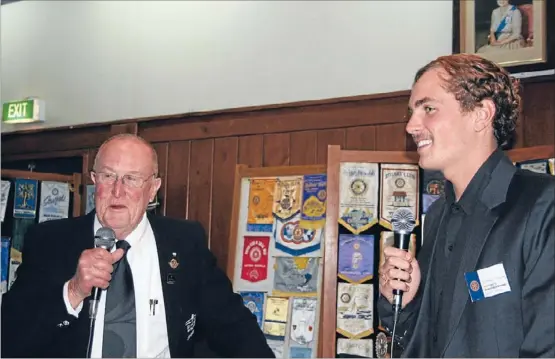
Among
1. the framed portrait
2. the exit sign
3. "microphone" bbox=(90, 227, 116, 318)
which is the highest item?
the framed portrait

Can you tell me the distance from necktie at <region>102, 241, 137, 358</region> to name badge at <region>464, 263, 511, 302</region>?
99 cm

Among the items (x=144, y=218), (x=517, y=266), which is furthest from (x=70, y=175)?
(x=517, y=266)

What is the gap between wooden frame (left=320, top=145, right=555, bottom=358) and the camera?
3.27 meters

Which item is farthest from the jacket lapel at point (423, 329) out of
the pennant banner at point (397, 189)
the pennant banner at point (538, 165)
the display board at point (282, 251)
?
the display board at point (282, 251)

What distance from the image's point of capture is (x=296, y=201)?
12.3ft

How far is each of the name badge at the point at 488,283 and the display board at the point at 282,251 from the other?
2038 mm

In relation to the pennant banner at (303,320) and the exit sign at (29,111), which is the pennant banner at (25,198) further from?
the pennant banner at (303,320)

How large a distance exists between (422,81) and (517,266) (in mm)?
553

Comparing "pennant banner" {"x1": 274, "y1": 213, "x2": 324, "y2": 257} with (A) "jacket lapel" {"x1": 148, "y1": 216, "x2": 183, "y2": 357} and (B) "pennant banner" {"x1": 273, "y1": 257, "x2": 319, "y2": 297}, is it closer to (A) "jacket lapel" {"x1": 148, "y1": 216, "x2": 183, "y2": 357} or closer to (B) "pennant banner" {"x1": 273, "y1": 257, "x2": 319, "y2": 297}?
(B) "pennant banner" {"x1": 273, "y1": 257, "x2": 319, "y2": 297}

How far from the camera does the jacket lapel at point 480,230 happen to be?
1.51 m

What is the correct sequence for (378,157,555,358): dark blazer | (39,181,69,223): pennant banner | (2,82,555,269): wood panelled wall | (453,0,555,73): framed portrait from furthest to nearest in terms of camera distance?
(39,181,69,223): pennant banner, (2,82,555,269): wood panelled wall, (453,0,555,73): framed portrait, (378,157,555,358): dark blazer

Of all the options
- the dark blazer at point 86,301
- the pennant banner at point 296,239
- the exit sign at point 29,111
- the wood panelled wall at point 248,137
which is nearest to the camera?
the dark blazer at point 86,301

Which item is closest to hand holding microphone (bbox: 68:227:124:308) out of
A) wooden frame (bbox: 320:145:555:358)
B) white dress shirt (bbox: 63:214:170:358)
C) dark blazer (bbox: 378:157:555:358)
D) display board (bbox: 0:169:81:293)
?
white dress shirt (bbox: 63:214:170:358)

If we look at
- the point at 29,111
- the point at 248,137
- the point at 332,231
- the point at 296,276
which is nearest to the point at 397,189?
the point at 332,231
